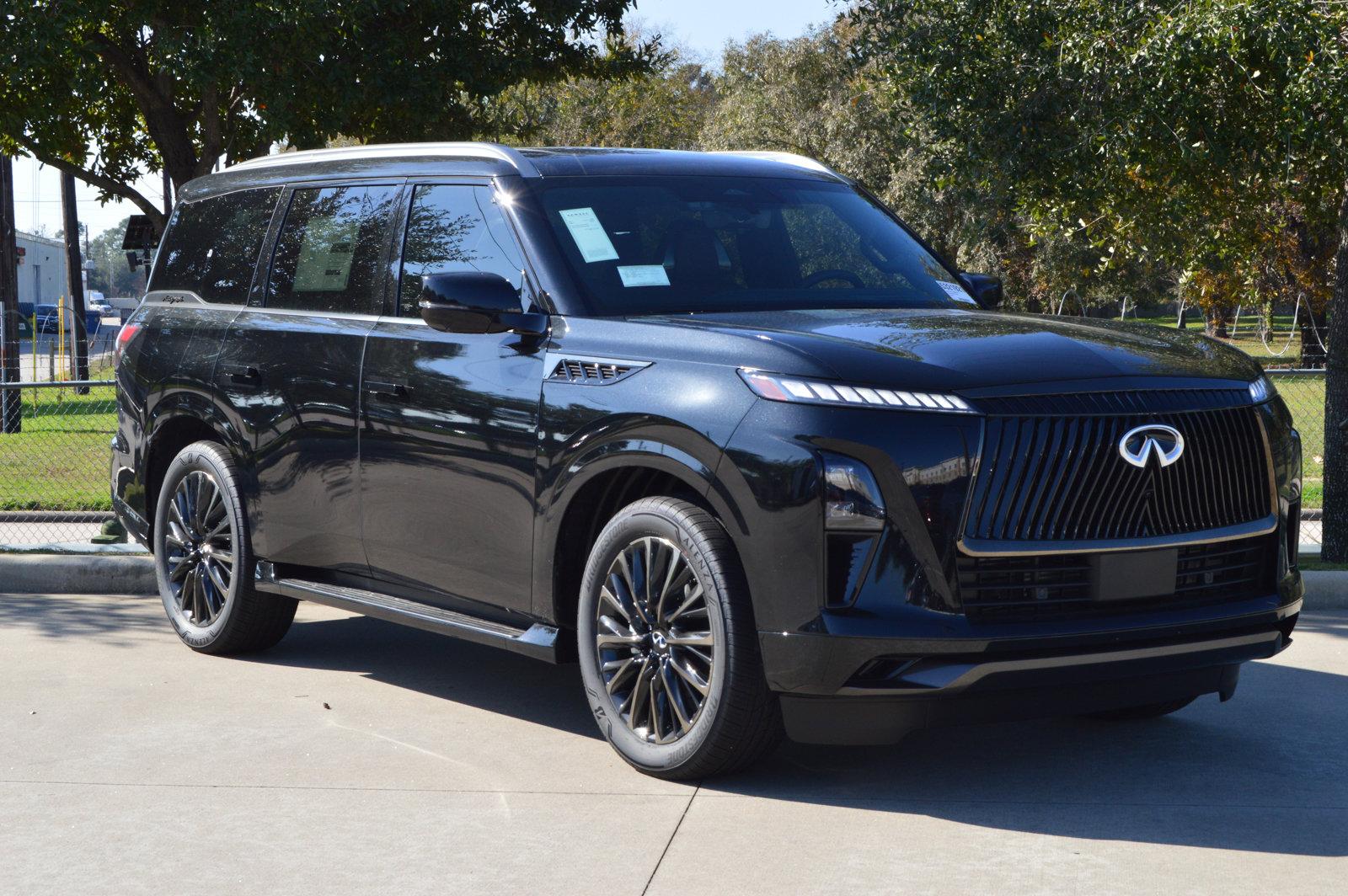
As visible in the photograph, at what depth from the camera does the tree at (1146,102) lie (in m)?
9.41

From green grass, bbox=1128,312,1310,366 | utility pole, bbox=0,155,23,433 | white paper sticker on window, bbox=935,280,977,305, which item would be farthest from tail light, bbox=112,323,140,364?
green grass, bbox=1128,312,1310,366

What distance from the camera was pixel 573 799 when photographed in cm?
512

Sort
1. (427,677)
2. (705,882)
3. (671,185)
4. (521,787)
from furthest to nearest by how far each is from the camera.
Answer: (427,677) < (671,185) < (521,787) < (705,882)

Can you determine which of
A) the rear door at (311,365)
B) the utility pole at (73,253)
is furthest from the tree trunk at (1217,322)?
the rear door at (311,365)

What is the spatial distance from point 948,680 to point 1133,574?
66cm

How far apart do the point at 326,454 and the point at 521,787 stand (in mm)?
1759

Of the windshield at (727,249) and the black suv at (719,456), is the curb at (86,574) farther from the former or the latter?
the windshield at (727,249)

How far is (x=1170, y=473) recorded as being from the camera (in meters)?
4.89

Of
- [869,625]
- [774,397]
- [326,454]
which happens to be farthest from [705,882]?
[326,454]

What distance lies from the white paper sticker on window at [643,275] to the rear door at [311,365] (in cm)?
112

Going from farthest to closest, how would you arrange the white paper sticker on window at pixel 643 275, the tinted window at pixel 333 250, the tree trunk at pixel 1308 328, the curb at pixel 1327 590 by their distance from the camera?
the tree trunk at pixel 1308 328
the curb at pixel 1327 590
the tinted window at pixel 333 250
the white paper sticker on window at pixel 643 275

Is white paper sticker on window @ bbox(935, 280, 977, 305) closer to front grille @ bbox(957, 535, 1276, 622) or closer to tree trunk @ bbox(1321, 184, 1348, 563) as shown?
front grille @ bbox(957, 535, 1276, 622)

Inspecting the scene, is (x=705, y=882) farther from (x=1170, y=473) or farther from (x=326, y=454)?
(x=326, y=454)

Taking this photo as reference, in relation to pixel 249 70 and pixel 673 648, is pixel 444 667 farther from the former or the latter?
pixel 249 70
